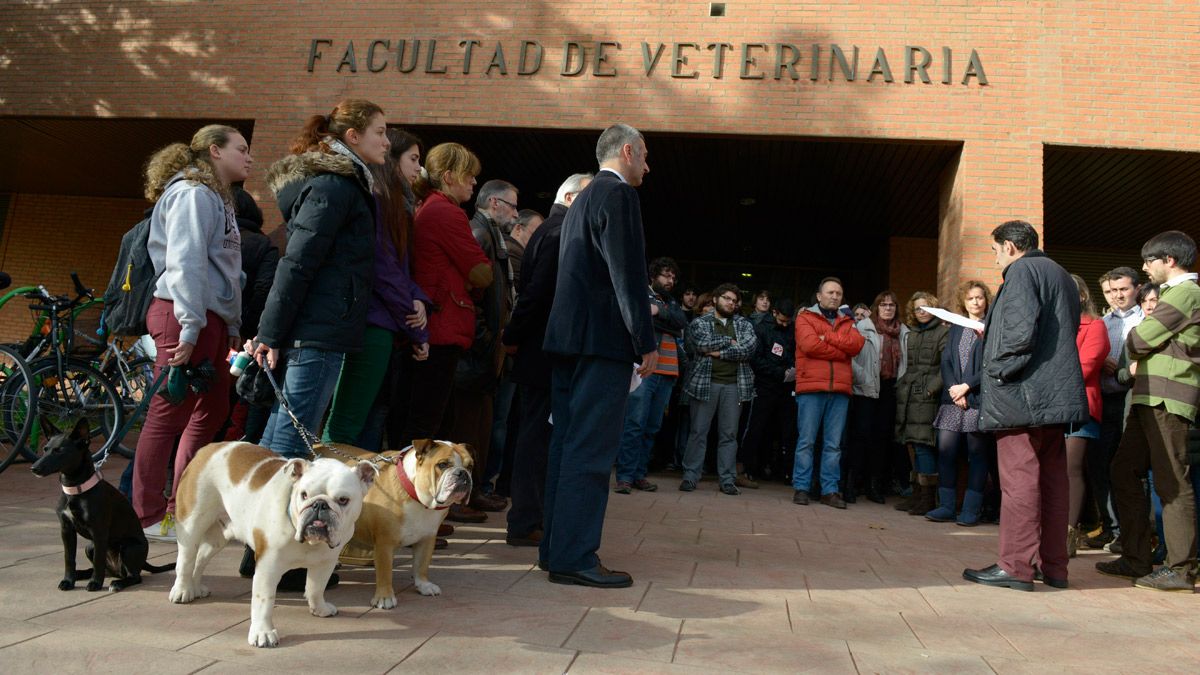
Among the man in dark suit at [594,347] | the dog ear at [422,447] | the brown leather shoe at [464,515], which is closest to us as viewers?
the dog ear at [422,447]

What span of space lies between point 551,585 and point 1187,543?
11.7 feet

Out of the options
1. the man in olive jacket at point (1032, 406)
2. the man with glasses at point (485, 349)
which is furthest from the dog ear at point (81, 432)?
the man in olive jacket at point (1032, 406)

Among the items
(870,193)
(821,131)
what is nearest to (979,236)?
(821,131)

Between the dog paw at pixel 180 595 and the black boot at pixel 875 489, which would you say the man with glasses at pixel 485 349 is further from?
the black boot at pixel 875 489

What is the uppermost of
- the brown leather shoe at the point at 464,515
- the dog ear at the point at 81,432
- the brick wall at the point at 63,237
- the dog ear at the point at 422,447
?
the brick wall at the point at 63,237

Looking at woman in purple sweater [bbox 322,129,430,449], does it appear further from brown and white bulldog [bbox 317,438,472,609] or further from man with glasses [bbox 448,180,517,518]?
man with glasses [bbox 448,180,517,518]

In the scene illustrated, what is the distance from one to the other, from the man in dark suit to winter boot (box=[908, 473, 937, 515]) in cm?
457

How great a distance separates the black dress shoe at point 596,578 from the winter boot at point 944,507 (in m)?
4.32

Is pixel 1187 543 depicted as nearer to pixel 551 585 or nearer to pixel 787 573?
pixel 787 573

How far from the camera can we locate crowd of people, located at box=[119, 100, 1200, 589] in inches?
136

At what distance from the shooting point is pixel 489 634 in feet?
9.27

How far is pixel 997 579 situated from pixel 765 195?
8.80 metres

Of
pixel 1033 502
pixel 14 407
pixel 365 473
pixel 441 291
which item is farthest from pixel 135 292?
pixel 1033 502

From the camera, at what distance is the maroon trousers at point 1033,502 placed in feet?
13.9
